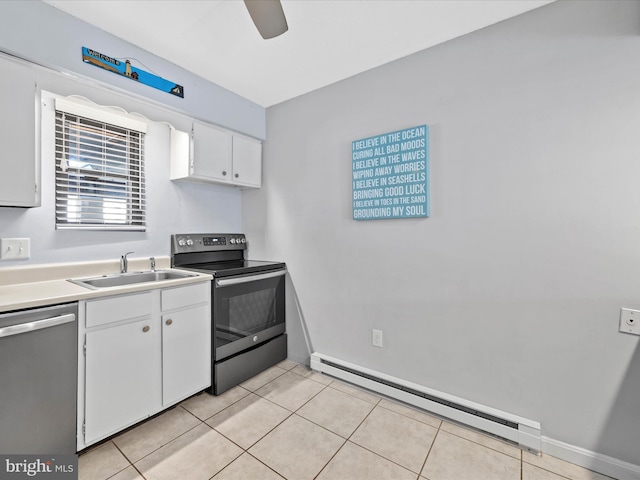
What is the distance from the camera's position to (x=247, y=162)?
2855 millimetres

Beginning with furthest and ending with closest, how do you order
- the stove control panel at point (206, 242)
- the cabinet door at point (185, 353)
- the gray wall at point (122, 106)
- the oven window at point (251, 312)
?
the stove control panel at point (206, 242) → the oven window at point (251, 312) → the cabinet door at point (185, 353) → the gray wall at point (122, 106)

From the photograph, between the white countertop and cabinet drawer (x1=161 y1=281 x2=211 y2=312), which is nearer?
the white countertop

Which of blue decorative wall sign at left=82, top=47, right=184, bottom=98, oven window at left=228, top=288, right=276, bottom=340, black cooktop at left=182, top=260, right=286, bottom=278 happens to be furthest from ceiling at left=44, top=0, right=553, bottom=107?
oven window at left=228, top=288, right=276, bottom=340

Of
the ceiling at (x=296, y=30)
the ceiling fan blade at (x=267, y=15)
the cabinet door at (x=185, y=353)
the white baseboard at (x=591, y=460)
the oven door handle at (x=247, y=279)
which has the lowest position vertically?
the white baseboard at (x=591, y=460)

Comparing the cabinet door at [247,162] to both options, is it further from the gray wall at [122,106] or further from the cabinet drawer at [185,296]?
the cabinet drawer at [185,296]

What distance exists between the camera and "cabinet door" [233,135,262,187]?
2758mm

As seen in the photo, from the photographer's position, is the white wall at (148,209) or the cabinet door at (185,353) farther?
the cabinet door at (185,353)

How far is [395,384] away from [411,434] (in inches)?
15.1

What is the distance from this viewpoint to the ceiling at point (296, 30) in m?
1.66

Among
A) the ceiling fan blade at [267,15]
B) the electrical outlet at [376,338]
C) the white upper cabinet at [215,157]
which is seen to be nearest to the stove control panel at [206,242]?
the white upper cabinet at [215,157]

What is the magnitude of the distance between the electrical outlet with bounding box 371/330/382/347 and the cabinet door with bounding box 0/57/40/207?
89.3 inches

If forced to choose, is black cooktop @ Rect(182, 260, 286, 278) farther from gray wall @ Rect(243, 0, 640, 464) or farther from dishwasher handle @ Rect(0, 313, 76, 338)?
dishwasher handle @ Rect(0, 313, 76, 338)

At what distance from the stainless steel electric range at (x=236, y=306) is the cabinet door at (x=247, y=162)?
1.90 feet

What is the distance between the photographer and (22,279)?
1.78 metres
